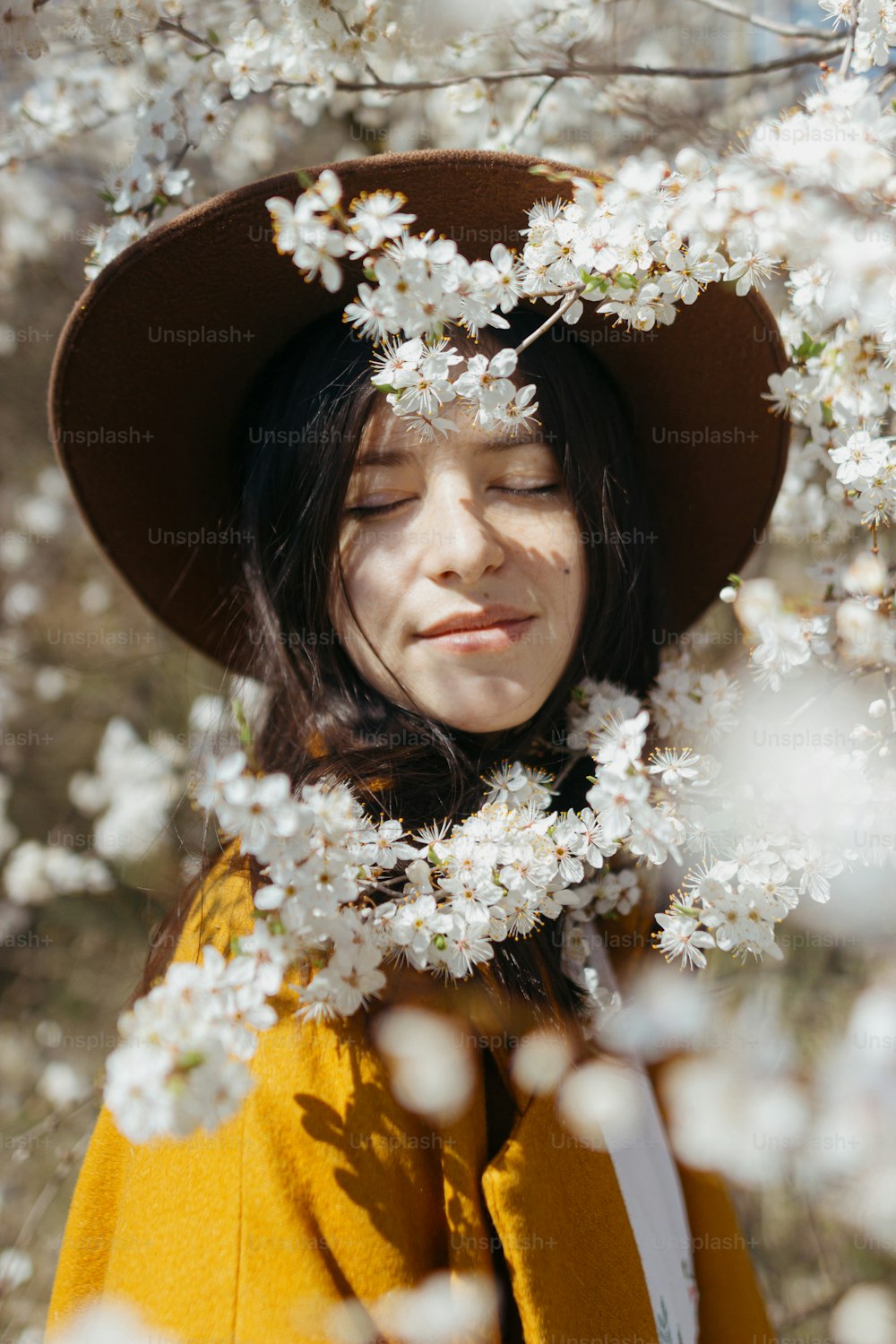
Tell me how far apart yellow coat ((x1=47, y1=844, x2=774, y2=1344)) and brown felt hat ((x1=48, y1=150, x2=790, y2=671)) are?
701mm

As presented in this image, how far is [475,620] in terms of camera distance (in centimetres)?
121

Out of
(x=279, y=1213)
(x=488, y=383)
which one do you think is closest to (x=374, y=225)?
(x=488, y=383)

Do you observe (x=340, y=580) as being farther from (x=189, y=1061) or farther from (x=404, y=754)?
(x=189, y=1061)

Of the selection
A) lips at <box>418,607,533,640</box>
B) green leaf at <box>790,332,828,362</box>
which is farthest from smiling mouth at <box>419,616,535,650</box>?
green leaf at <box>790,332,828,362</box>

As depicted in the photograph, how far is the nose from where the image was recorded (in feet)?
3.81

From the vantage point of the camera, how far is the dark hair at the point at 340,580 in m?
1.28

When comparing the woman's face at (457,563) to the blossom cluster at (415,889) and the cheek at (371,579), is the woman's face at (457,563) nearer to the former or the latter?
the cheek at (371,579)

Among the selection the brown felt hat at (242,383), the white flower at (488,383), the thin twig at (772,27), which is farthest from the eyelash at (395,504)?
the thin twig at (772,27)

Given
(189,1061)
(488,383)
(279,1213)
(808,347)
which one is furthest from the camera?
(808,347)

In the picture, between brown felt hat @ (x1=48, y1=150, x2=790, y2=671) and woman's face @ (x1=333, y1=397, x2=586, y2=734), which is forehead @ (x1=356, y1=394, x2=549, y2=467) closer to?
woman's face @ (x1=333, y1=397, x2=586, y2=734)

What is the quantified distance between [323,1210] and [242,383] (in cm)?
113

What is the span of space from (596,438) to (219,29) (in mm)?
1198

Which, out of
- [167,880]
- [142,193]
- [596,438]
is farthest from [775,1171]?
[142,193]

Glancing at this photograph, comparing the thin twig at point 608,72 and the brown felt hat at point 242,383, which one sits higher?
the thin twig at point 608,72
